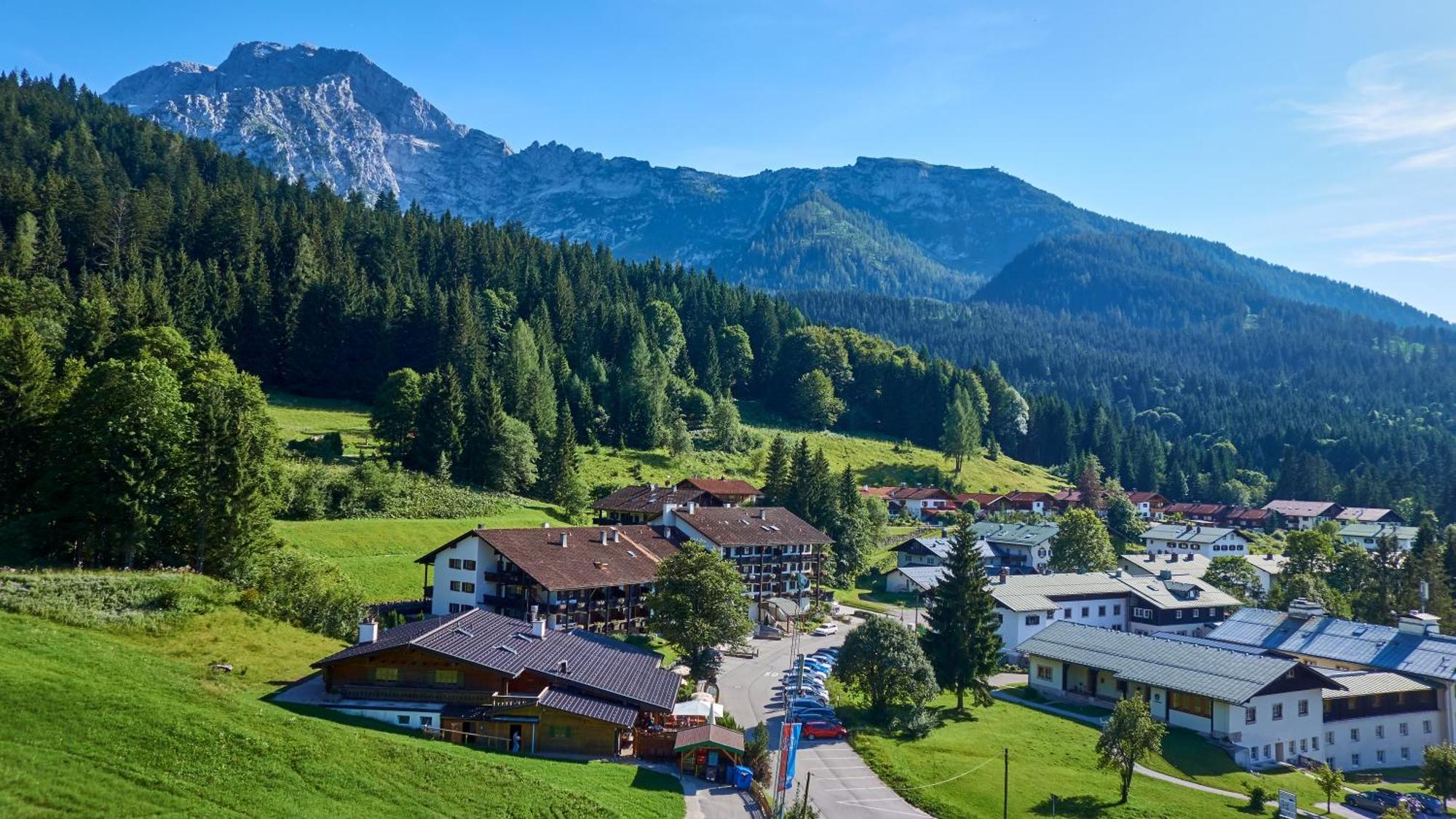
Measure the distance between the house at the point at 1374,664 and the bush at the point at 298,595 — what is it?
6338 cm

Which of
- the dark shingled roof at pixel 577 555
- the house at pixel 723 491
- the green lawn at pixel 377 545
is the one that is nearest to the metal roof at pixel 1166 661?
the dark shingled roof at pixel 577 555

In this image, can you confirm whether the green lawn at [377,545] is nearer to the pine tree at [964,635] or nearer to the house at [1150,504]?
the pine tree at [964,635]

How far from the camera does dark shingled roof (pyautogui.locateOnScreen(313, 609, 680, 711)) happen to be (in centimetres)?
4359

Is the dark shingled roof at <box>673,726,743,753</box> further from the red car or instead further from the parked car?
the parked car

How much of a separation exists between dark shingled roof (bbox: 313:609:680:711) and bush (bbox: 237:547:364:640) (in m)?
8.70

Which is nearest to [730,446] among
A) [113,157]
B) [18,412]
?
[18,412]

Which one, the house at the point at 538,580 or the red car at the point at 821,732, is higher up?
the house at the point at 538,580

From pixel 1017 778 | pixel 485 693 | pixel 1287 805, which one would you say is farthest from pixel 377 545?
pixel 1287 805

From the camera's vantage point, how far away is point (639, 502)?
3519 inches

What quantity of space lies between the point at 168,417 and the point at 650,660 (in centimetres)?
3148

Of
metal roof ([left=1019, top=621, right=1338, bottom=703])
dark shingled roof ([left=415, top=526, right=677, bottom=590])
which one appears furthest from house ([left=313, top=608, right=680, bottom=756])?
metal roof ([left=1019, top=621, right=1338, bottom=703])

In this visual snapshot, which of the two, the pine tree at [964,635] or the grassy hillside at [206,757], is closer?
the grassy hillside at [206,757]

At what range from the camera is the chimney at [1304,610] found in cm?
7462

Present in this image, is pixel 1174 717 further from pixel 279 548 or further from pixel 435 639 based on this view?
pixel 279 548
